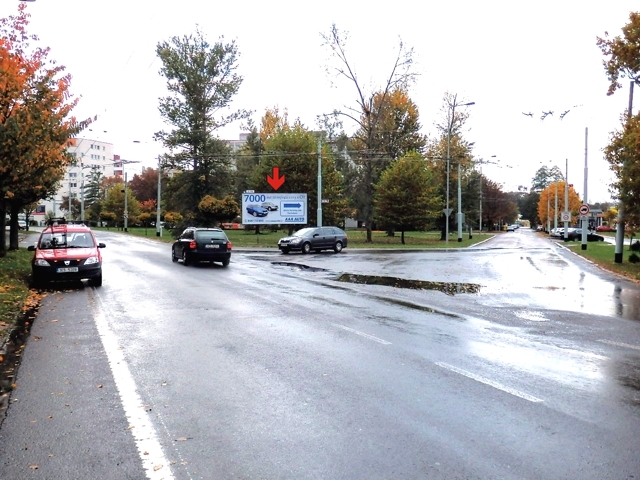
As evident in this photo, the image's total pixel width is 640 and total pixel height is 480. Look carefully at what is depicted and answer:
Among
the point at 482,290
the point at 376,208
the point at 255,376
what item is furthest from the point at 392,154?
the point at 255,376

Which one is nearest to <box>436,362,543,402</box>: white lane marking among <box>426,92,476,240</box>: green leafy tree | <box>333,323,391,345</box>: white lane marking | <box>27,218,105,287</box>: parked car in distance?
<box>333,323,391,345</box>: white lane marking

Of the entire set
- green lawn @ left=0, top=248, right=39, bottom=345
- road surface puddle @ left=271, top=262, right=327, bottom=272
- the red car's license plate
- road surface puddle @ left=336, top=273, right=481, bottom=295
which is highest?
the red car's license plate

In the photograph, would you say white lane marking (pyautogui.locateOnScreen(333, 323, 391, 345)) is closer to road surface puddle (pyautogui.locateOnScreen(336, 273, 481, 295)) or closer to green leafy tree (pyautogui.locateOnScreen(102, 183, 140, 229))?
road surface puddle (pyautogui.locateOnScreen(336, 273, 481, 295))

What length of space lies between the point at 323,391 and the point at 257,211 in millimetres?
38865

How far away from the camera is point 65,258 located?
15.3 metres

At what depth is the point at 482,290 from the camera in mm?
16281

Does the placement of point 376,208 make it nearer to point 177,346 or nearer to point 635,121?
point 635,121

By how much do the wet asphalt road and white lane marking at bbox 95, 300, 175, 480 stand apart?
0.02m

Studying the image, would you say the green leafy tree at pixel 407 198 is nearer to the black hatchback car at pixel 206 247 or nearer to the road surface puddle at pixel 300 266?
the road surface puddle at pixel 300 266

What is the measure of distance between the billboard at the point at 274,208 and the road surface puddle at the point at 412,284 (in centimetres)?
2483

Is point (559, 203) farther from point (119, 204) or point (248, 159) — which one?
point (119, 204)

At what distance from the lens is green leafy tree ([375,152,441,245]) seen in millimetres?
47719

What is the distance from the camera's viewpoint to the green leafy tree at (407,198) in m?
47.7

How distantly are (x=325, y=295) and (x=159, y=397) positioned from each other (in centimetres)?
877
